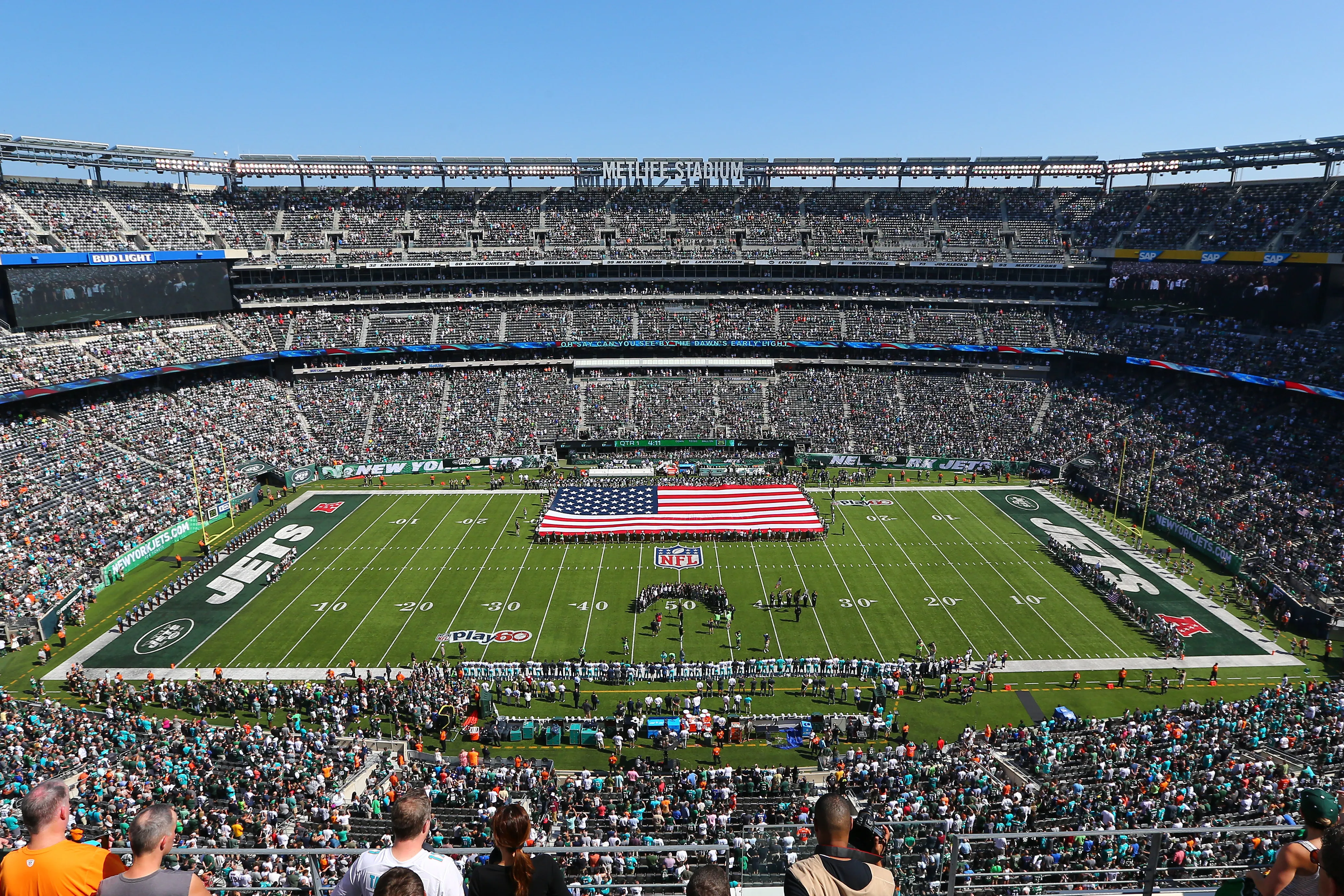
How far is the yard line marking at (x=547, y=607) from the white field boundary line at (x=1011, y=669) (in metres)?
4.77

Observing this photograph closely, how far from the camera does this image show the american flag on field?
4378 centimetres

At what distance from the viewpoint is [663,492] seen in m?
48.2

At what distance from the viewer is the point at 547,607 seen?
35.6 meters

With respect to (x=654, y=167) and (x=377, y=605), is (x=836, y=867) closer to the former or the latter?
(x=377, y=605)

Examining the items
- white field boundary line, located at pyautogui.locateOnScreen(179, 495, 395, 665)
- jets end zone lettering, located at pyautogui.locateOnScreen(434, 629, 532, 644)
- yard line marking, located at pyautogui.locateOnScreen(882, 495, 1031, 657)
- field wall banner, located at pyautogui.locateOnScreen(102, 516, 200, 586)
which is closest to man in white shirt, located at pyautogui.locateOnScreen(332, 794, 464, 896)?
jets end zone lettering, located at pyautogui.locateOnScreen(434, 629, 532, 644)

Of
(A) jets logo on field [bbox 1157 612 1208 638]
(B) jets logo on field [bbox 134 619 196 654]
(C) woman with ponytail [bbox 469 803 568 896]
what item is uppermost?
(C) woman with ponytail [bbox 469 803 568 896]

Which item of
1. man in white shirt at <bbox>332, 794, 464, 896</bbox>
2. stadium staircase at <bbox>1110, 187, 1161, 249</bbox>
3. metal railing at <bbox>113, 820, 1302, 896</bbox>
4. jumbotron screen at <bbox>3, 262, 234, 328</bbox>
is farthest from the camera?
stadium staircase at <bbox>1110, 187, 1161, 249</bbox>

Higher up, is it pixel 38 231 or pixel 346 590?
pixel 38 231

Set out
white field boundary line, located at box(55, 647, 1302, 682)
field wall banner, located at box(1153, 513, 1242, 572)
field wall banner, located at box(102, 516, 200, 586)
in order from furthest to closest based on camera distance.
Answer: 1. field wall banner, located at box(1153, 513, 1242, 572)
2. field wall banner, located at box(102, 516, 200, 586)
3. white field boundary line, located at box(55, 647, 1302, 682)

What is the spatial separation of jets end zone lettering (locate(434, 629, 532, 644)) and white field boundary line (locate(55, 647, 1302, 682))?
2.59m

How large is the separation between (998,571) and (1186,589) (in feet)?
27.1

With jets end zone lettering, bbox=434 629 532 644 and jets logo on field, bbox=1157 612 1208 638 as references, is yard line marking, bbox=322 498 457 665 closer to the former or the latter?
jets end zone lettering, bbox=434 629 532 644

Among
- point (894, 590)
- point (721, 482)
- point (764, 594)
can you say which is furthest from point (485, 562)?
point (894, 590)

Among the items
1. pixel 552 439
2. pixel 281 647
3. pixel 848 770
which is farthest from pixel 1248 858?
pixel 552 439
